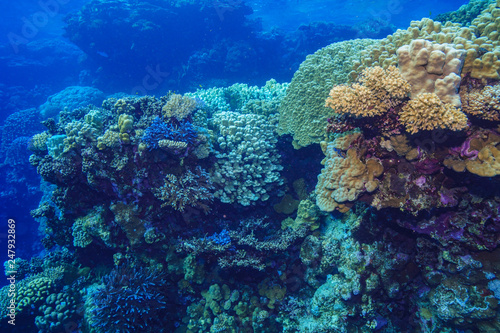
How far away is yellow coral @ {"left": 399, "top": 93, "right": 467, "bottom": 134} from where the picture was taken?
7.39 feet

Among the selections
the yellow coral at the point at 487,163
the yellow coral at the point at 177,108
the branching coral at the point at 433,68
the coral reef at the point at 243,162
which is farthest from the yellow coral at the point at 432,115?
the yellow coral at the point at 177,108

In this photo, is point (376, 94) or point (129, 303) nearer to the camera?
point (376, 94)

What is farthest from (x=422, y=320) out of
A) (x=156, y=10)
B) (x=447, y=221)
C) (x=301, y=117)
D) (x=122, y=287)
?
(x=156, y=10)

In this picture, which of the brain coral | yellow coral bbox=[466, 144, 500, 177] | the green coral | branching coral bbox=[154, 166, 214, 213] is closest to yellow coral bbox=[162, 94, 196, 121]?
branching coral bbox=[154, 166, 214, 213]

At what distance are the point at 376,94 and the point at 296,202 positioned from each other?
354 cm

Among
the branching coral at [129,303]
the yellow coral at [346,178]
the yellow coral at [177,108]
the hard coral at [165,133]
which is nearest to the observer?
the yellow coral at [346,178]

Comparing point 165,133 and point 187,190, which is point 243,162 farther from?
point 165,133

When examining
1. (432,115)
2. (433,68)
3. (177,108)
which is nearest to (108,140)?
(177,108)

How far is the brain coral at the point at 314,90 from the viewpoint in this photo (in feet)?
16.0

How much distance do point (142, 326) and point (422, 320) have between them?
4869 millimetres

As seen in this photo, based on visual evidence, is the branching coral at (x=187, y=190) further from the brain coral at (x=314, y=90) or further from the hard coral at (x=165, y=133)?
the brain coral at (x=314, y=90)

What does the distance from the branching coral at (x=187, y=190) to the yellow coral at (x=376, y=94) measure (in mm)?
3038

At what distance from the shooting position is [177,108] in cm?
500

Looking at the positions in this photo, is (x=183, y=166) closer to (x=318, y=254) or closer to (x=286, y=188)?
(x=286, y=188)
